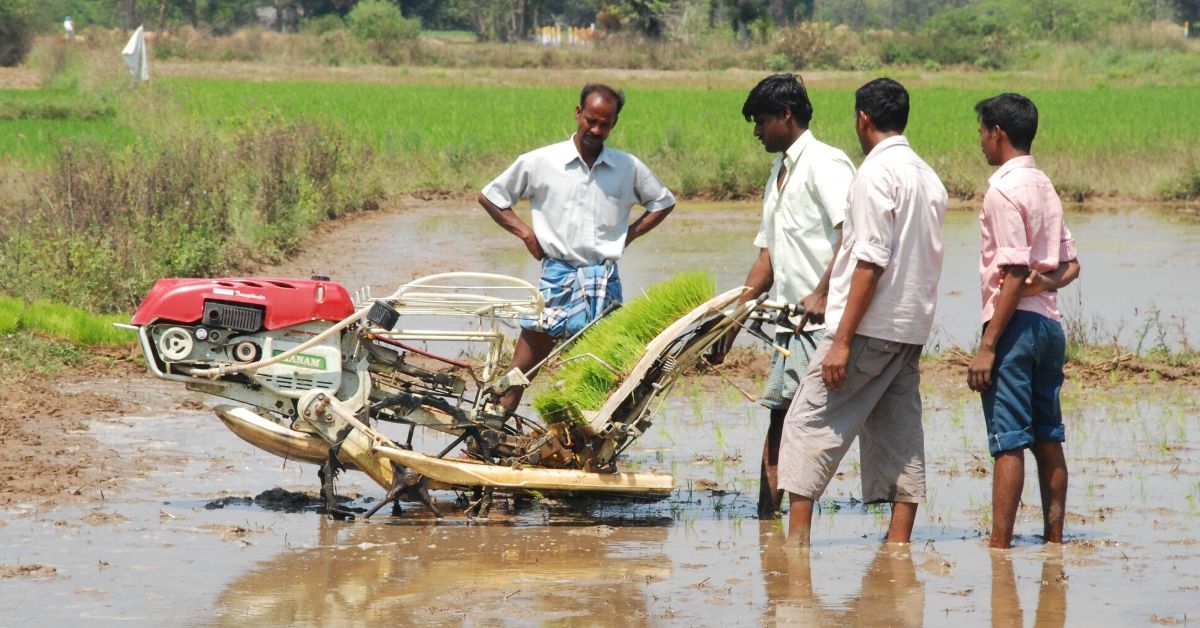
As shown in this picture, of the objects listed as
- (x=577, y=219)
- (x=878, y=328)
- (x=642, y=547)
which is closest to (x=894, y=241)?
(x=878, y=328)

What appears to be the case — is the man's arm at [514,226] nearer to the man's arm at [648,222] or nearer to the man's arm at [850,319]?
the man's arm at [648,222]

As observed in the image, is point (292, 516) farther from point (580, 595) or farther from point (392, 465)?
point (580, 595)

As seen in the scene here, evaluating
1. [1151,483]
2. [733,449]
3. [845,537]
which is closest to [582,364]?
[845,537]

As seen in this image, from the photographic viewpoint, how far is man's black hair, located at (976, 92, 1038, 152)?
4.64 meters

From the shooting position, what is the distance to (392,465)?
516 centimetres

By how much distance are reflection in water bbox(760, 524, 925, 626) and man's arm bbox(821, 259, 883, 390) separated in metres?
0.61

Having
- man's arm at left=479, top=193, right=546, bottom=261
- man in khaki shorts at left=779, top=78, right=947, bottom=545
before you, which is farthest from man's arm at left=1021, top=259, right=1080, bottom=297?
man's arm at left=479, top=193, right=546, bottom=261

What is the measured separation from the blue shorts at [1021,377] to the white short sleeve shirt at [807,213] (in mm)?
648

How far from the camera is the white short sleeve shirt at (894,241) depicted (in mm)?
4316

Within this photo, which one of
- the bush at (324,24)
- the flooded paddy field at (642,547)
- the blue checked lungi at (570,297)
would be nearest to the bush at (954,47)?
the bush at (324,24)

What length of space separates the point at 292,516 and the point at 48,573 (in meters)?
1.07

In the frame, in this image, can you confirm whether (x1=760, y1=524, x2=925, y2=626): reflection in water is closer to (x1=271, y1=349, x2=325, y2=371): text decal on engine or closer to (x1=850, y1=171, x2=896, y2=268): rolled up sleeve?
(x1=850, y1=171, x2=896, y2=268): rolled up sleeve

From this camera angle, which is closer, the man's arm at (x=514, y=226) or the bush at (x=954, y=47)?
the man's arm at (x=514, y=226)

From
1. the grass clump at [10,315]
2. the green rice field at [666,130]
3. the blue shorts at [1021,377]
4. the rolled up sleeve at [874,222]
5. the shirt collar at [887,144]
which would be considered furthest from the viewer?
the green rice field at [666,130]
